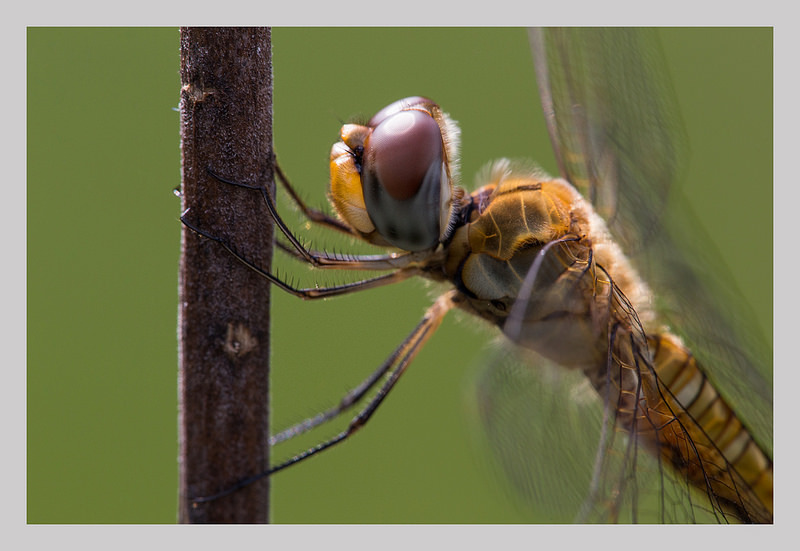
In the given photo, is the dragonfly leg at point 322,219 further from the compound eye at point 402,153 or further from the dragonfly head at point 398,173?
the compound eye at point 402,153

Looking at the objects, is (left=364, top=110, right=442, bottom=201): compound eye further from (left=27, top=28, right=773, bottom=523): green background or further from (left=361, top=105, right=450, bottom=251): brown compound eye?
(left=27, top=28, right=773, bottom=523): green background

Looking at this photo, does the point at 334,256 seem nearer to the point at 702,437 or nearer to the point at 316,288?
the point at 316,288

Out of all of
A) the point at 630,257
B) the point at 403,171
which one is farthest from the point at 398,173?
the point at 630,257

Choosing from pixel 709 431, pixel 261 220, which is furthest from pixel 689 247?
pixel 261 220

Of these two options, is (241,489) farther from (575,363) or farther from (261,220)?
(575,363)

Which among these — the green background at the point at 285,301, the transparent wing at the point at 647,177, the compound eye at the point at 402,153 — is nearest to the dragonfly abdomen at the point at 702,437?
the transparent wing at the point at 647,177

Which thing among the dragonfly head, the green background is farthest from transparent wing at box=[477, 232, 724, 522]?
the dragonfly head
